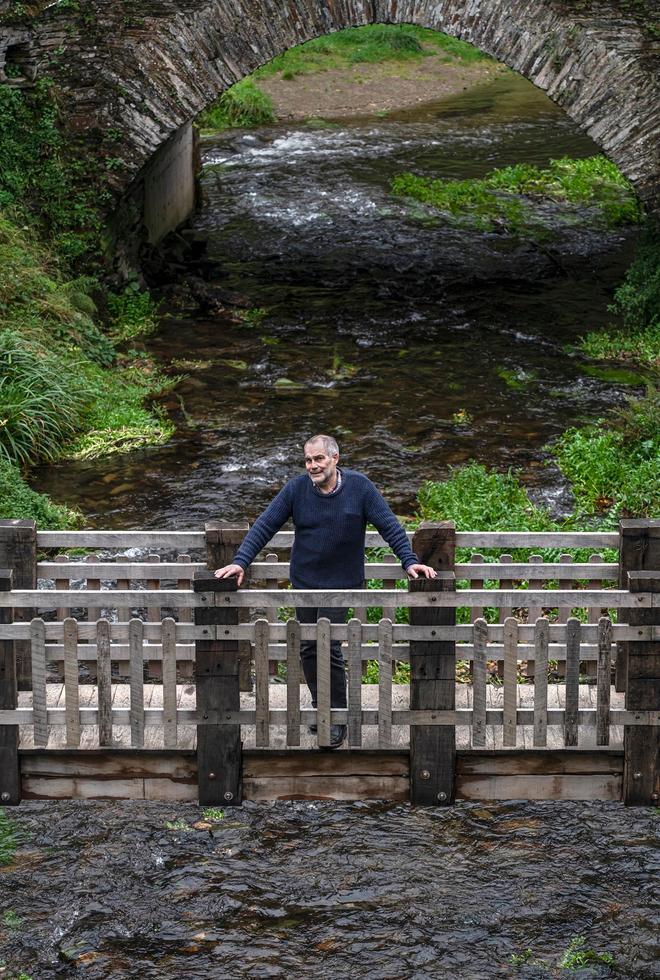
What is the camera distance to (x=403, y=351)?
1543 cm

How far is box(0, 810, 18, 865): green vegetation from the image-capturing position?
23.7ft

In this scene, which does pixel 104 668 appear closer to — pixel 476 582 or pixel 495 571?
pixel 495 571

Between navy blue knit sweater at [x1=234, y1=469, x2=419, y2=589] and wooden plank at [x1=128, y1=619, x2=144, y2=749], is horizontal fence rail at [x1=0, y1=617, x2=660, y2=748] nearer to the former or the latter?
wooden plank at [x1=128, y1=619, x2=144, y2=749]

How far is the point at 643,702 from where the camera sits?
659 centimetres

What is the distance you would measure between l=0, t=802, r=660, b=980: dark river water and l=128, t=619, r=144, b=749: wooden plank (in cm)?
99

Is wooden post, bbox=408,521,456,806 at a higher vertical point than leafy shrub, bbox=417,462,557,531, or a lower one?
lower

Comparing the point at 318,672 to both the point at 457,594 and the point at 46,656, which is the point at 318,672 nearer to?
the point at 457,594

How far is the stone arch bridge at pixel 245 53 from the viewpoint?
562 inches

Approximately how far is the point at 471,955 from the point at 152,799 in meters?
1.70

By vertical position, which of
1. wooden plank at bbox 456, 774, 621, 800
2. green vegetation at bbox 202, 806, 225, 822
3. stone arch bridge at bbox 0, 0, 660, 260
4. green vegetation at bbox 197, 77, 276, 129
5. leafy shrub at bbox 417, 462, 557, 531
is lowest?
green vegetation at bbox 202, 806, 225, 822

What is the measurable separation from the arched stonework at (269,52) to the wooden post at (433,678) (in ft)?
29.5

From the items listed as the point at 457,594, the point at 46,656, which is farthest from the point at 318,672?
the point at 46,656

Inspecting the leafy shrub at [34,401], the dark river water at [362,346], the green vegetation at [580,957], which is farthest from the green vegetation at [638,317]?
the green vegetation at [580,957]

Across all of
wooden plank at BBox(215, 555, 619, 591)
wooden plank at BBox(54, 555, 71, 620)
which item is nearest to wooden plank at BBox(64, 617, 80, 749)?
wooden plank at BBox(54, 555, 71, 620)
